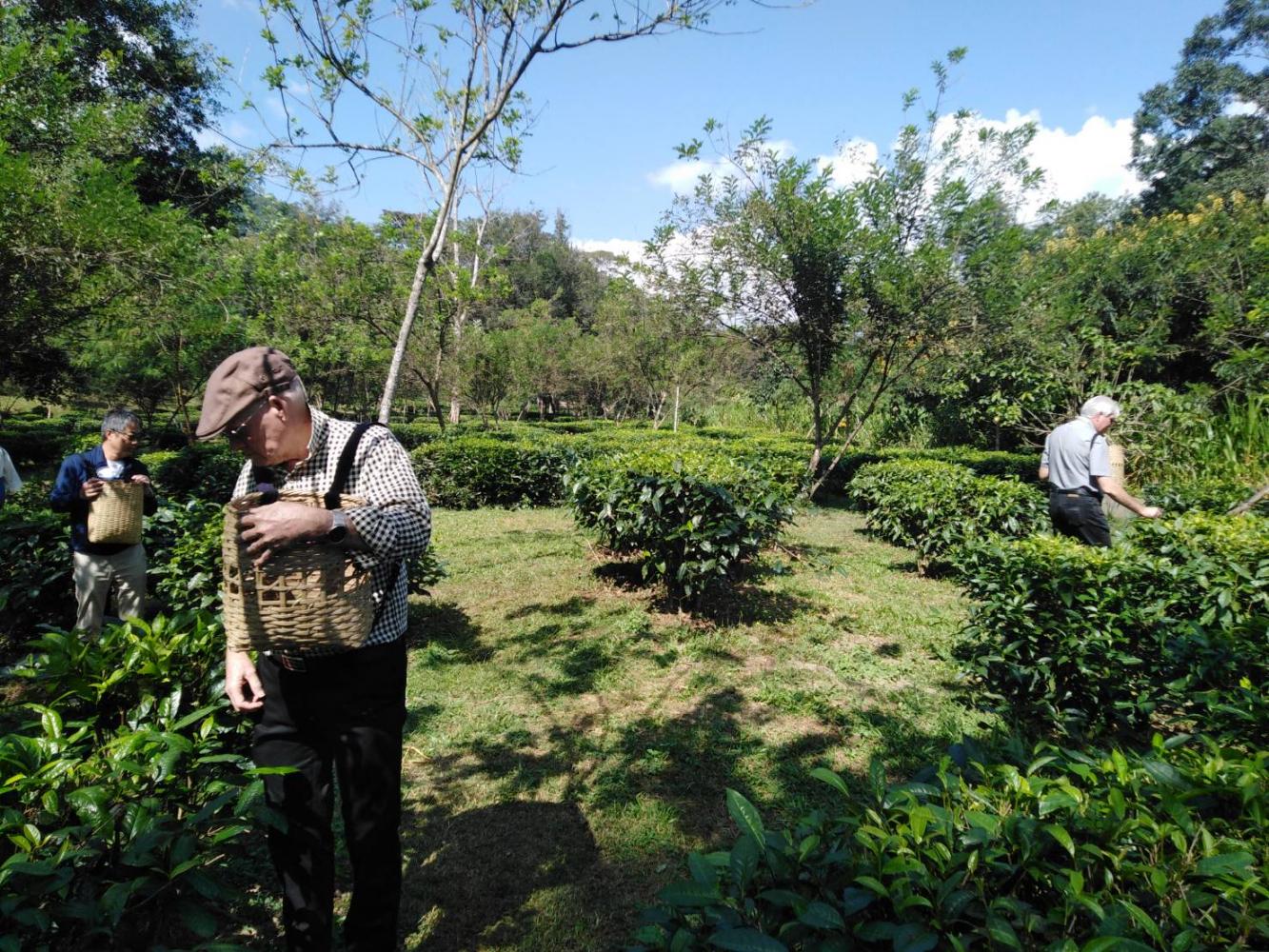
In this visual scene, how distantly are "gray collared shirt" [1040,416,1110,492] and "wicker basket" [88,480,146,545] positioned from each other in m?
6.53

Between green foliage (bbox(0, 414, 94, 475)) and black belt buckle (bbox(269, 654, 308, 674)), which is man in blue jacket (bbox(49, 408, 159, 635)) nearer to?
black belt buckle (bbox(269, 654, 308, 674))

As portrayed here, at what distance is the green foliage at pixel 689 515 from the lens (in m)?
5.04

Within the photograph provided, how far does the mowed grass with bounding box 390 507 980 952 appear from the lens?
8.26 feet

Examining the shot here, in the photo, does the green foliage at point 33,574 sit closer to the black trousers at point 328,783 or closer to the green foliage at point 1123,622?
the black trousers at point 328,783

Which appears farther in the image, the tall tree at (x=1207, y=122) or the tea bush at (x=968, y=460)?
the tall tree at (x=1207, y=122)

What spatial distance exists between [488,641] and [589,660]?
35.7 inches

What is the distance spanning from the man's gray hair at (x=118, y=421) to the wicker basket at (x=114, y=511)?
0.37m

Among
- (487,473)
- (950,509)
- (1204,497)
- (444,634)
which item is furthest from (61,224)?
(1204,497)

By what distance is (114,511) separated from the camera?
376 cm

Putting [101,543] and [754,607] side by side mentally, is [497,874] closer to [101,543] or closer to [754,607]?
[101,543]

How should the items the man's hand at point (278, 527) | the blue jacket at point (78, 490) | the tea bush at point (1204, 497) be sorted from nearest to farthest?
1. the man's hand at point (278, 527)
2. the blue jacket at point (78, 490)
3. the tea bush at point (1204, 497)

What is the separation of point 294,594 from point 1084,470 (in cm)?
546

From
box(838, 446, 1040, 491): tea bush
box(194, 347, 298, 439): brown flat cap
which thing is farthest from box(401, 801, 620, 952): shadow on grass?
box(838, 446, 1040, 491): tea bush

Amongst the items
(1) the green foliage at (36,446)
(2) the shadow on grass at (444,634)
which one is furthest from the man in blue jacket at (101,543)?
(1) the green foliage at (36,446)
